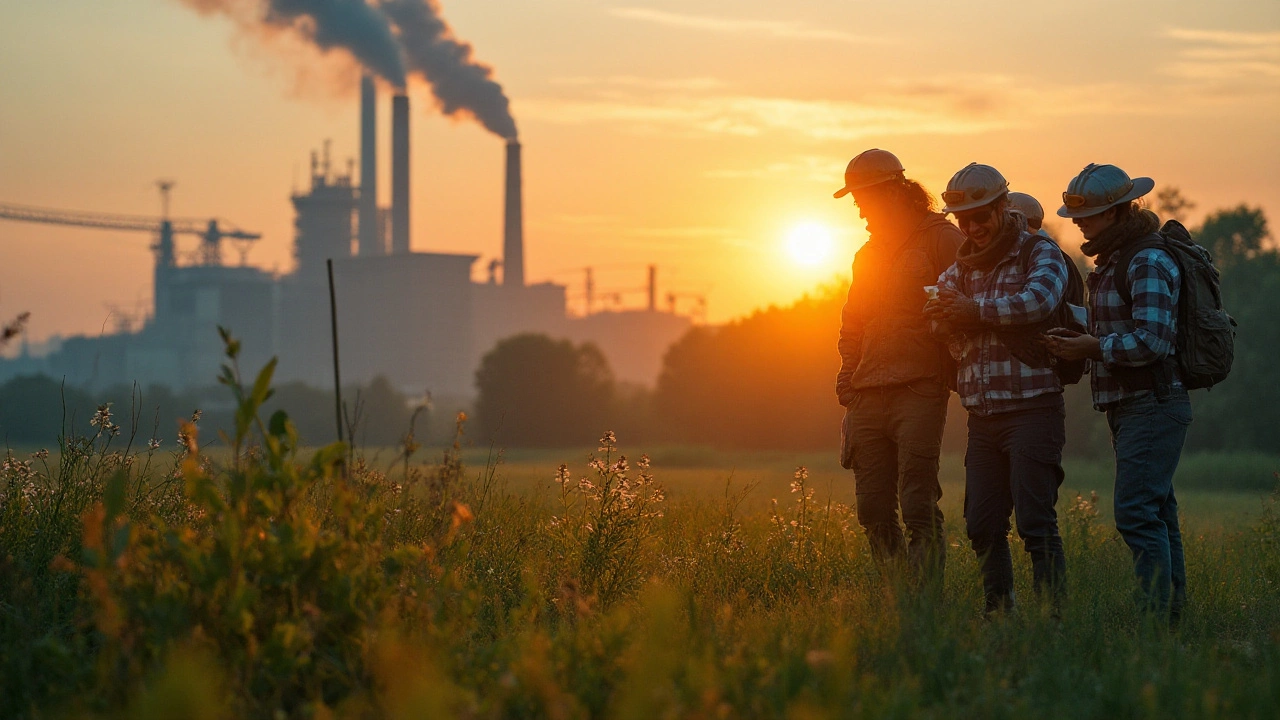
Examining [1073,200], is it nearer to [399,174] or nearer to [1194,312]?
[1194,312]

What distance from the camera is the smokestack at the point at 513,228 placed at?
79.6 meters

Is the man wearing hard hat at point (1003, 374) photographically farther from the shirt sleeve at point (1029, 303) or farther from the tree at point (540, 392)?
the tree at point (540, 392)

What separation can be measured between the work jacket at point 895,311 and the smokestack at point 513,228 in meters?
74.6

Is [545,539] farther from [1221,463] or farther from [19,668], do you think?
[1221,463]

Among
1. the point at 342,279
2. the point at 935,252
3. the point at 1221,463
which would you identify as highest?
the point at 342,279

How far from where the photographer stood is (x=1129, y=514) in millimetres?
5000

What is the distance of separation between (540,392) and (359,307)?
5049 centimetres

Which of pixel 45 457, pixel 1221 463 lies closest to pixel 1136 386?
pixel 45 457

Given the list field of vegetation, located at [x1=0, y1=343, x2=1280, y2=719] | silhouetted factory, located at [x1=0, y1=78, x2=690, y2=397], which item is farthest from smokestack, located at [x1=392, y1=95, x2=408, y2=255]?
field of vegetation, located at [x1=0, y1=343, x2=1280, y2=719]

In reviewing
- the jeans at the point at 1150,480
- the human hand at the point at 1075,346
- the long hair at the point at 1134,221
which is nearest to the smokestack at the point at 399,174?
the long hair at the point at 1134,221

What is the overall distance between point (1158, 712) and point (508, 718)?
1.77 meters

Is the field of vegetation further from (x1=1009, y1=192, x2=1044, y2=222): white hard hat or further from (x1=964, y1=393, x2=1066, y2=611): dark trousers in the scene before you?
(x1=1009, y1=192, x2=1044, y2=222): white hard hat

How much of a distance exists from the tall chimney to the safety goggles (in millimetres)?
89706

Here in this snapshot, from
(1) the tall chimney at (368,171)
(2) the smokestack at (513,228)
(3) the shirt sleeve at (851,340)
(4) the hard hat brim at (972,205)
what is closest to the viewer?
(4) the hard hat brim at (972,205)
